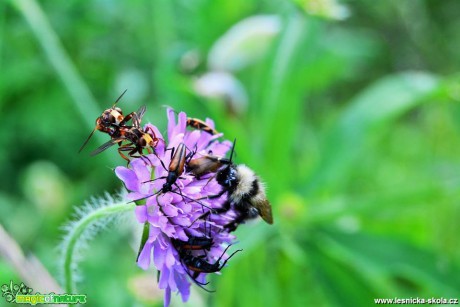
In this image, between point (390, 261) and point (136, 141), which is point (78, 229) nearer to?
point (136, 141)

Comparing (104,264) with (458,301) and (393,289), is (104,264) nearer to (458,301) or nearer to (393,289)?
(393,289)

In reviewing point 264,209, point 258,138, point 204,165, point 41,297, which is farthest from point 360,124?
point 41,297

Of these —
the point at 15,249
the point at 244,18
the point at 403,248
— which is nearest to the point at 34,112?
the point at 244,18

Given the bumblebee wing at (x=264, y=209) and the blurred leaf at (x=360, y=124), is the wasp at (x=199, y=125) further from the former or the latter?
the blurred leaf at (x=360, y=124)

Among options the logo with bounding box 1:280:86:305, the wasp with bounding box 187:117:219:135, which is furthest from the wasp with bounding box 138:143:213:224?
the logo with bounding box 1:280:86:305

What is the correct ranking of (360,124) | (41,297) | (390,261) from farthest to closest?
(360,124) < (390,261) < (41,297)

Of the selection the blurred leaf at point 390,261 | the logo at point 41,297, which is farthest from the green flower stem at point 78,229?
the blurred leaf at point 390,261
